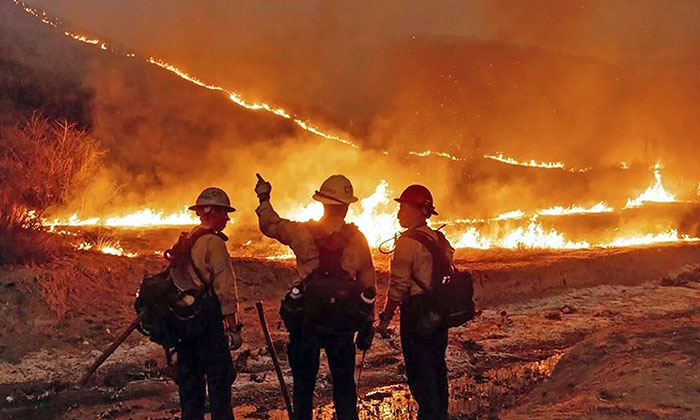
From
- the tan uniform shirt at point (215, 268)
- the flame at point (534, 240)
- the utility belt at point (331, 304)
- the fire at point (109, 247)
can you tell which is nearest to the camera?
the utility belt at point (331, 304)

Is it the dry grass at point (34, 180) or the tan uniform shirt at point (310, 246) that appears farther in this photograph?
the dry grass at point (34, 180)

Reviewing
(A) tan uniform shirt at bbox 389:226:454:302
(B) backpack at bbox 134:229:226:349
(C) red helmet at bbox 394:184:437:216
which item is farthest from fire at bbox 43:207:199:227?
(A) tan uniform shirt at bbox 389:226:454:302

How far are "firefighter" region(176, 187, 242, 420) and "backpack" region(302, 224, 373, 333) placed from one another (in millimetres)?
693

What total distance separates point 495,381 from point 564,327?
14.2 ft

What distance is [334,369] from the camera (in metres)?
5.04

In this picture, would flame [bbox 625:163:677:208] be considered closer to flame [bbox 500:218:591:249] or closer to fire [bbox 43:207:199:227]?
flame [bbox 500:218:591:249]

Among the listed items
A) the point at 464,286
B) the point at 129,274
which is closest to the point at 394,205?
the point at 129,274

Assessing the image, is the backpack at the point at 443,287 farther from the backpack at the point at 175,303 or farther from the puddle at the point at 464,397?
the puddle at the point at 464,397

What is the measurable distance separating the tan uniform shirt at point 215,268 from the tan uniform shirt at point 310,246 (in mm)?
460

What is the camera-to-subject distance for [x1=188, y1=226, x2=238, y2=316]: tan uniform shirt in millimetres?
4863

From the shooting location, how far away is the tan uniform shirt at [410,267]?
194 inches

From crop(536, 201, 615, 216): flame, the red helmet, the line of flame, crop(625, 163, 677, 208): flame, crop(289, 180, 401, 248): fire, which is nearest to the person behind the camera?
the red helmet

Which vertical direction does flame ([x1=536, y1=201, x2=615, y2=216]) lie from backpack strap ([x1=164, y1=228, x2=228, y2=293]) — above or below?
above

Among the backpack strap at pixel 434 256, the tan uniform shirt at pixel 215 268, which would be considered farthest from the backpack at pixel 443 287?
the tan uniform shirt at pixel 215 268
